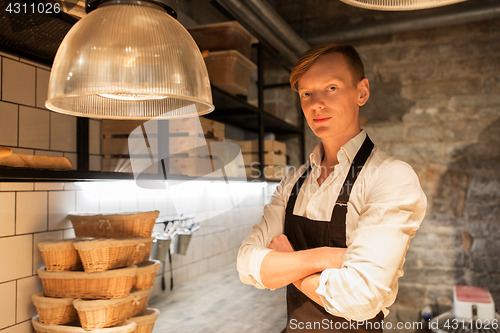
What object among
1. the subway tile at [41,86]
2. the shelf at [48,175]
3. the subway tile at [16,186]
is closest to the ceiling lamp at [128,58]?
the shelf at [48,175]

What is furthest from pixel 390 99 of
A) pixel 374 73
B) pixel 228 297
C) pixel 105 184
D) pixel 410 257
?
pixel 105 184

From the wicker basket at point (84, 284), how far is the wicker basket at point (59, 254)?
29mm

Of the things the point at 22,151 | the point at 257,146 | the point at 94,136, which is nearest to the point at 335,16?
the point at 257,146

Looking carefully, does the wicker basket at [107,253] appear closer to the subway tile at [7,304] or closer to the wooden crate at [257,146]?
the subway tile at [7,304]

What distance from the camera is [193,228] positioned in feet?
7.84

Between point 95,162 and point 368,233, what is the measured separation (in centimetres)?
133

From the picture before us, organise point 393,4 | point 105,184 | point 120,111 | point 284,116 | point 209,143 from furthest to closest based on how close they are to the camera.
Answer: point 284,116 → point 209,143 → point 105,184 → point 393,4 → point 120,111

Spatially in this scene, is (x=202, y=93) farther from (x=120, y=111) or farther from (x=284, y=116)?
(x=284, y=116)

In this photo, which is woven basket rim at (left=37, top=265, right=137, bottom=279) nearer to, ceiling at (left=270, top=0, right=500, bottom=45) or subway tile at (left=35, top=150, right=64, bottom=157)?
subway tile at (left=35, top=150, right=64, bottom=157)

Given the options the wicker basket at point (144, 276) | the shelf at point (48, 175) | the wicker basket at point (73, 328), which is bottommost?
the wicker basket at point (73, 328)

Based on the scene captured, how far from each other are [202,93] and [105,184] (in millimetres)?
1222

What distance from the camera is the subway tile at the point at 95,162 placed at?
5.85ft

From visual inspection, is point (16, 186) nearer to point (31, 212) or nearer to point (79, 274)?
point (31, 212)

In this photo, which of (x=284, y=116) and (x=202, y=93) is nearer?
(x=202, y=93)
